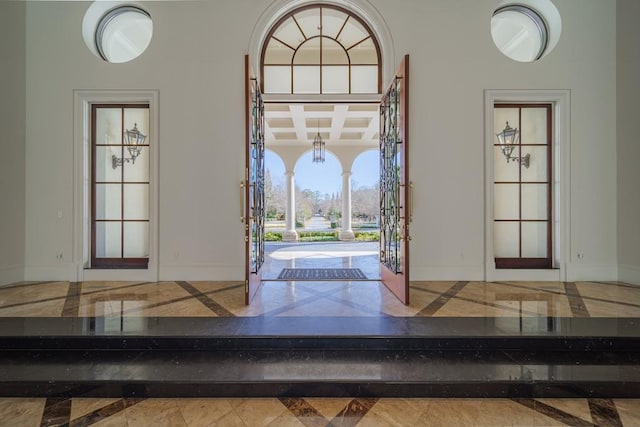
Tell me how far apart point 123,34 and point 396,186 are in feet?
14.7

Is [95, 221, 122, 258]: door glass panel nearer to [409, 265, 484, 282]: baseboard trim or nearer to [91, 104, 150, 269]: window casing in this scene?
[91, 104, 150, 269]: window casing

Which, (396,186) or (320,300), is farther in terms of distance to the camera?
A: (396,186)

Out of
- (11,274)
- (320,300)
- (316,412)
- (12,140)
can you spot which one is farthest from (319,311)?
(12,140)

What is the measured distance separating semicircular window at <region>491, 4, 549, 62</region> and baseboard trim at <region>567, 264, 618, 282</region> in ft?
9.85

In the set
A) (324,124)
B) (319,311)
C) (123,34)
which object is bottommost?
(319,311)

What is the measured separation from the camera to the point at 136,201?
4570 mm

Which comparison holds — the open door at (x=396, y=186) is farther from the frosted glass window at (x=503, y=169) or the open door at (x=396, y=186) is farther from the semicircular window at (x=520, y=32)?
the semicircular window at (x=520, y=32)

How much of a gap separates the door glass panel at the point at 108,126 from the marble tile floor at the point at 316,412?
3.51 metres

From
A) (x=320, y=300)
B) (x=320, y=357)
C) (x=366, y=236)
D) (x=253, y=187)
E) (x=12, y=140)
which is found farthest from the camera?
(x=366, y=236)

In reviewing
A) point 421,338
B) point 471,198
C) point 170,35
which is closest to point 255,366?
point 421,338

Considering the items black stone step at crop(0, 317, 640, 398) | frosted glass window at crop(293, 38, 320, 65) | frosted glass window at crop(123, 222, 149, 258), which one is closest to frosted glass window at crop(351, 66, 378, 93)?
frosted glass window at crop(293, 38, 320, 65)

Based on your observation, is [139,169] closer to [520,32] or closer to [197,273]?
[197,273]

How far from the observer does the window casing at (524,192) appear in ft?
14.8

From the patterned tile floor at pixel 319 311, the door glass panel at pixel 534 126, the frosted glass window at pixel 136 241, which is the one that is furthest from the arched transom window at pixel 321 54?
the patterned tile floor at pixel 319 311
